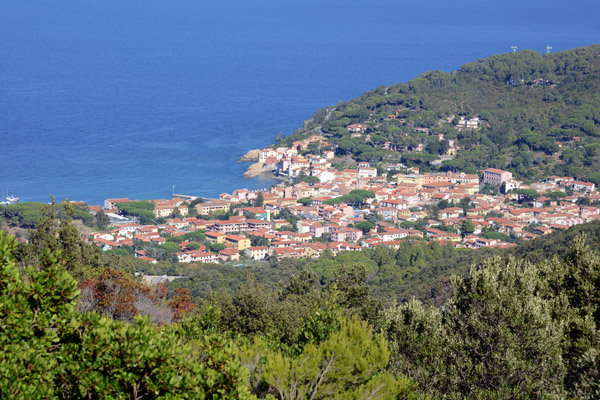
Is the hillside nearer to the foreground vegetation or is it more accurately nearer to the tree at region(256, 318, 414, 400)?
the foreground vegetation

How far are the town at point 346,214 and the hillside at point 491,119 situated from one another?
2652mm

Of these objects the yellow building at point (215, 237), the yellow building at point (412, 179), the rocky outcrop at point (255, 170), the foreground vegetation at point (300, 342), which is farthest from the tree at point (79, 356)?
the rocky outcrop at point (255, 170)

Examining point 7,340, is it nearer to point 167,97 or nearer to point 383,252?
point 383,252

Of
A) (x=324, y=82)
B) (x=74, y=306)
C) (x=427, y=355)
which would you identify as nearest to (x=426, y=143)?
(x=324, y=82)

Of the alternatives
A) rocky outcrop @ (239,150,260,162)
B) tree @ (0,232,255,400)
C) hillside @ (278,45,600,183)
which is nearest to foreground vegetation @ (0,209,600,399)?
tree @ (0,232,255,400)

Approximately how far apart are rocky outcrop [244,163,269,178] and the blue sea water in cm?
53

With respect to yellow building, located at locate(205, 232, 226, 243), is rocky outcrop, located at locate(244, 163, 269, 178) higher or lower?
higher

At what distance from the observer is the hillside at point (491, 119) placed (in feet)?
136

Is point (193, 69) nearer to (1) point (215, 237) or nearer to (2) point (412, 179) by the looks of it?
(2) point (412, 179)

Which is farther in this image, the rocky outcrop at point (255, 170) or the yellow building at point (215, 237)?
the rocky outcrop at point (255, 170)

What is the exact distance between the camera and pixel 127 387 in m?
3.92

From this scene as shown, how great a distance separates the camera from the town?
27703mm

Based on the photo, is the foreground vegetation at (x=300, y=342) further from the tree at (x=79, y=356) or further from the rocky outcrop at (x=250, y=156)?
the rocky outcrop at (x=250, y=156)

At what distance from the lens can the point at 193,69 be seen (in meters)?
79.8
